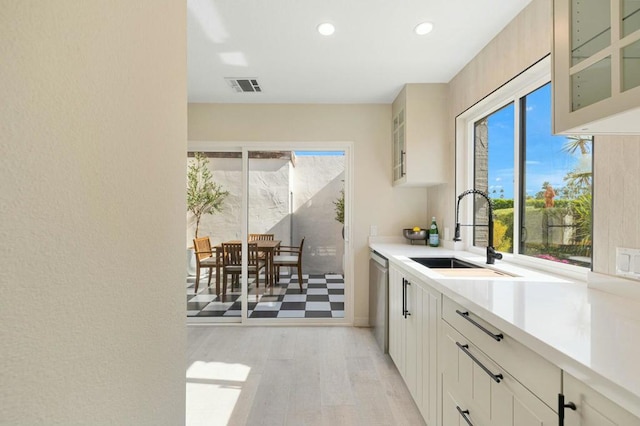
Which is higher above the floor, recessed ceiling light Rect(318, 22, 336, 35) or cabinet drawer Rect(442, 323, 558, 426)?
recessed ceiling light Rect(318, 22, 336, 35)

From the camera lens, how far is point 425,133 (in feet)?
10.3

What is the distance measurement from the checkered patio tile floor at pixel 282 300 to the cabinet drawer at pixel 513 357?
2.55 metres

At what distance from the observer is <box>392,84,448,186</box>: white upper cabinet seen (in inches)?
123

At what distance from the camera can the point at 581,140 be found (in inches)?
67.3

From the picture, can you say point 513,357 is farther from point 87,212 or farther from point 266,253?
point 266,253

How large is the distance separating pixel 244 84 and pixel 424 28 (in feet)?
5.71

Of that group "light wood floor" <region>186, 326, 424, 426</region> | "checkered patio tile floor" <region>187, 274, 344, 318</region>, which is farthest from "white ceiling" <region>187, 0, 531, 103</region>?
"light wood floor" <region>186, 326, 424, 426</region>

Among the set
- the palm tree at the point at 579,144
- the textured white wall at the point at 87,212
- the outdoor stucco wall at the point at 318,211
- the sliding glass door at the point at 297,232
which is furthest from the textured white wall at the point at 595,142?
the outdoor stucco wall at the point at 318,211

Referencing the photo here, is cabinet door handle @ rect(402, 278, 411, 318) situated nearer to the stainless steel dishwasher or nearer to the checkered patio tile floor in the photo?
the stainless steel dishwasher

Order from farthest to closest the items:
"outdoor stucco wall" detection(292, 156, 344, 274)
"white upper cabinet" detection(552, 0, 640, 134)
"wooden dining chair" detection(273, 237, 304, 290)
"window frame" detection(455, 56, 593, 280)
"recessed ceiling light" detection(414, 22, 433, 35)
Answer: "outdoor stucco wall" detection(292, 156, 344, 274)
"wooden dining chair" detection(273, 237, 304, 290)
"recessed ceiling light" detection(414, 22, 433, 35)
"window frame" detection(455, 56, 593, 280)
"white upper cabinet" detection(552, 0, 640, 134)

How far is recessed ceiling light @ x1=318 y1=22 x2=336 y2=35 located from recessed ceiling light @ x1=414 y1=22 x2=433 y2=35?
0.57m

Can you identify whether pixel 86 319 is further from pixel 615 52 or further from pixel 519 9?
pixel 519 9

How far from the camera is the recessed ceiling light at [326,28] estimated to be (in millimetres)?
2193

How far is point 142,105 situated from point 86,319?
49 cm
